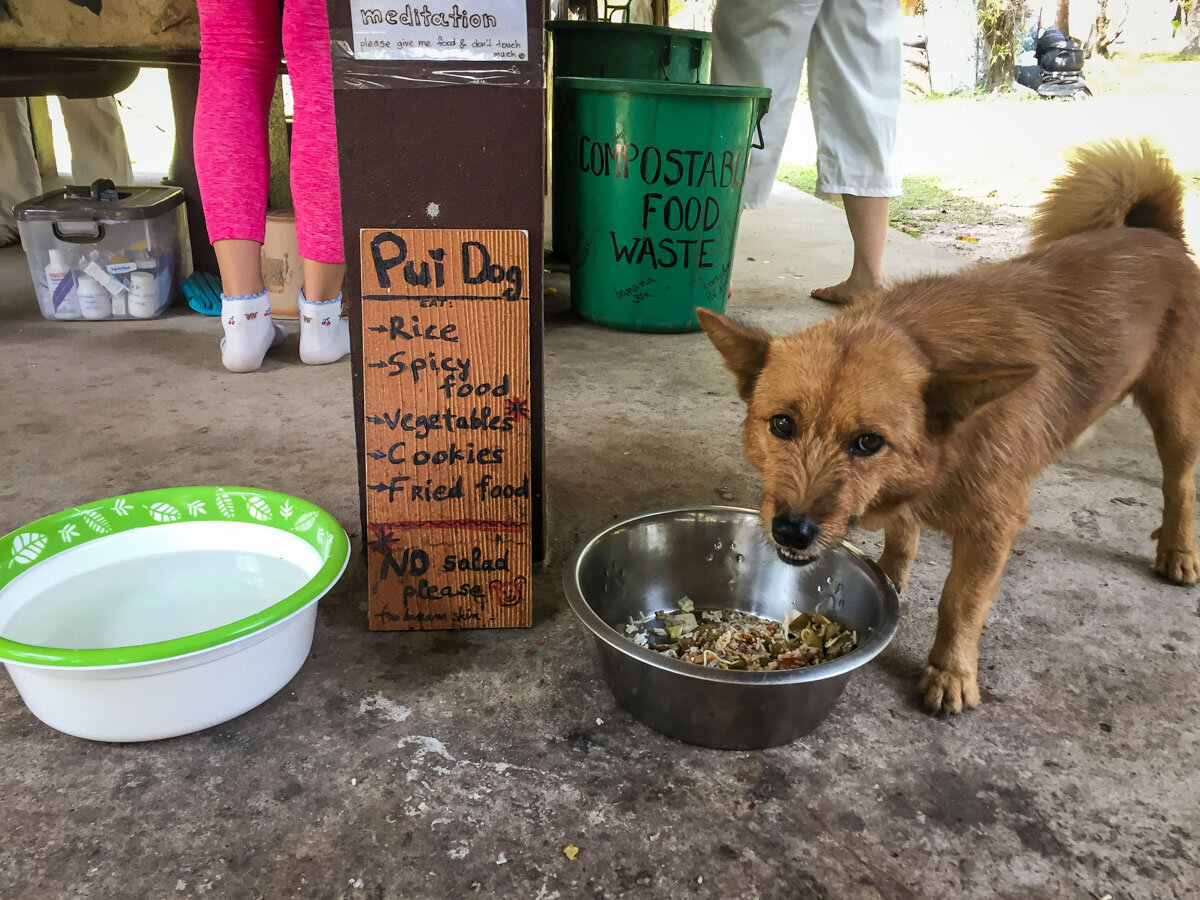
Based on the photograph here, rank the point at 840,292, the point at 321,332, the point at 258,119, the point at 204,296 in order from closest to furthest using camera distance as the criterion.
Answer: the point at 258,119 → the point at 321,332 → the point at 204,296 → the point at 840,292

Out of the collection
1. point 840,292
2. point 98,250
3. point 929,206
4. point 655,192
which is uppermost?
point 655,192

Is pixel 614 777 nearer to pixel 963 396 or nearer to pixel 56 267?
pixel 963 396

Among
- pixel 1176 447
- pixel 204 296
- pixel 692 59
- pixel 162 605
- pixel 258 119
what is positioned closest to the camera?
pixel 162 605

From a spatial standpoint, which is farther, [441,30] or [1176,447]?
[1176,447]

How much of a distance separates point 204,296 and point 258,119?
4.93 ft

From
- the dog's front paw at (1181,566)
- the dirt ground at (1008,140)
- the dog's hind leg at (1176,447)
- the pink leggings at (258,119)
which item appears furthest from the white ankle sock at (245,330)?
the dirt ground at (1008,140)

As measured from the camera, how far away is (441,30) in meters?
1.51

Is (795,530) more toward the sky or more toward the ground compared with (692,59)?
more toward the ground

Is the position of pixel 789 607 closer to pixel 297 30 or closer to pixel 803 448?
pixel 803 448

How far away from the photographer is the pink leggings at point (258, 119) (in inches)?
92.5

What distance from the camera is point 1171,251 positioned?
6.89 feet

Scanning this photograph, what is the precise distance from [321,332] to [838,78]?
2.81 m

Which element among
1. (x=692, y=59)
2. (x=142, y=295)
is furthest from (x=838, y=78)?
(x=142, y=295)

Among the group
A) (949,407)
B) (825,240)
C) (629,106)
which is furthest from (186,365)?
(825,240)
